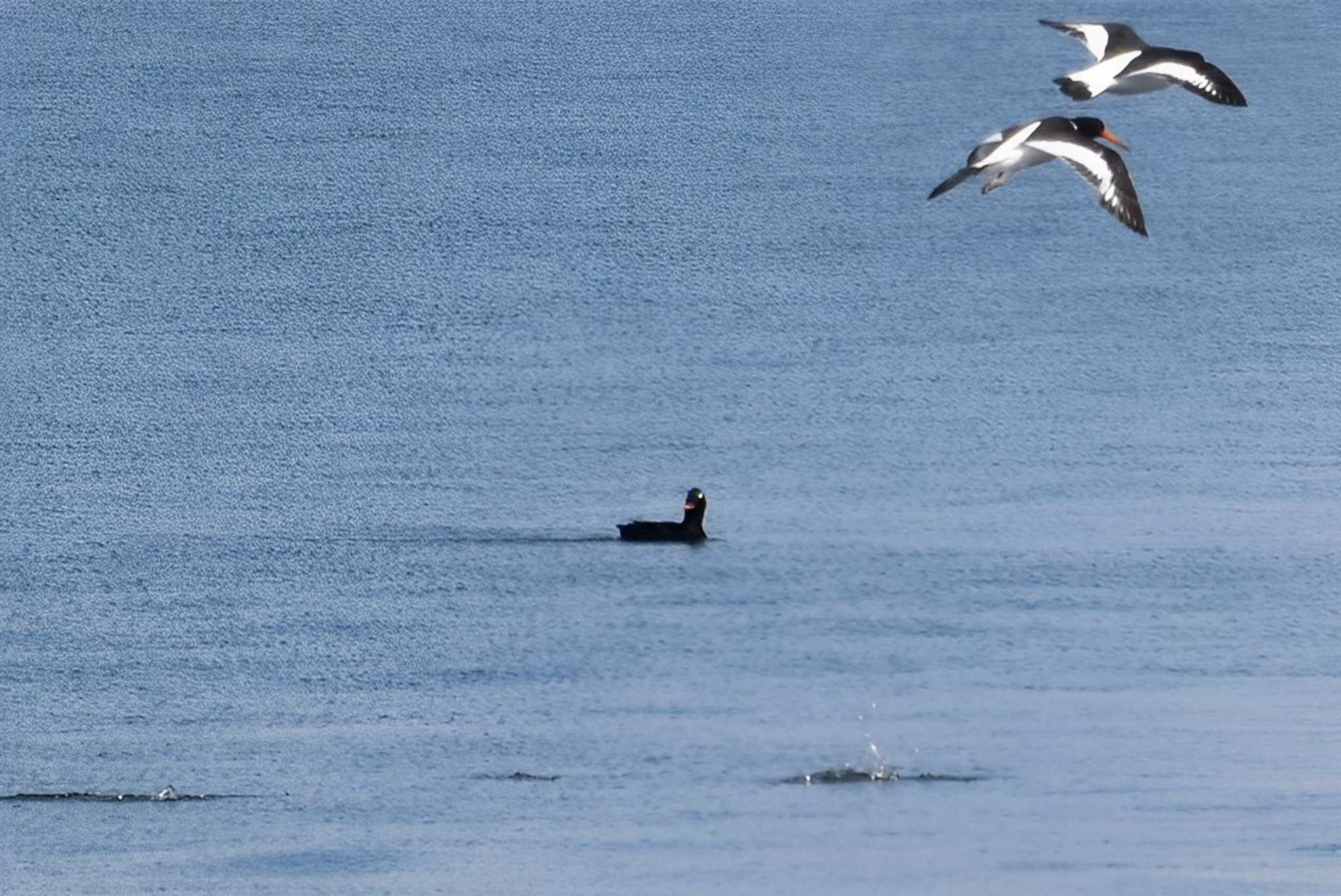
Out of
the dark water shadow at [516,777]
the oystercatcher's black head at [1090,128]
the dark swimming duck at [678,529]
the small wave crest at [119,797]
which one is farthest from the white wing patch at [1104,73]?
the dark swimming duck at [678,529]

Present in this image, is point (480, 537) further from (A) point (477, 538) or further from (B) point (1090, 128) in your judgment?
(B) point (1090, 128)

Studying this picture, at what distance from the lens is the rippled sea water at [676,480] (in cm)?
2981

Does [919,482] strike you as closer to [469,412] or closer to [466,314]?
[469,412]

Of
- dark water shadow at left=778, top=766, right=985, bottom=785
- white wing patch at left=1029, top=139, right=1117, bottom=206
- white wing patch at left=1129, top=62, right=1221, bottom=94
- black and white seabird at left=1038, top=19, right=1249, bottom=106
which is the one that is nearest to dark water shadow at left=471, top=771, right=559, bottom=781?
dark water shadow at left=778, top=766, right=985, bottom=785

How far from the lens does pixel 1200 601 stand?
40312 mm

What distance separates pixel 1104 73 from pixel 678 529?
936 inches

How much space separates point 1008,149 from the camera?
18.0 m

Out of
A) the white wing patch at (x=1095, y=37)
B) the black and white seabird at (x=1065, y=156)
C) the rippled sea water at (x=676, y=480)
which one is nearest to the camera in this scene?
the black and white seabird at (x=1065, y=156)

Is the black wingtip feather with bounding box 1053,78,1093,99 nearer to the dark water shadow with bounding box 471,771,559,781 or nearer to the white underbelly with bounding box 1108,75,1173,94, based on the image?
the white underbelly with bounding box 1108,75,1173,94

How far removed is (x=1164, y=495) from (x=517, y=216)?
3395 cm

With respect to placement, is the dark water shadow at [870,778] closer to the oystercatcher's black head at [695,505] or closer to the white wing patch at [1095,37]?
the white wing patch at [1095,37]

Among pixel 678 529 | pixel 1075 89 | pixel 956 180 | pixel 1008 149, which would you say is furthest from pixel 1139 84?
pixel 678 529

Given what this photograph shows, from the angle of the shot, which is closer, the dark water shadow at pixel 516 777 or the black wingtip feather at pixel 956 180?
the black wingtip feather at pixel 956 180

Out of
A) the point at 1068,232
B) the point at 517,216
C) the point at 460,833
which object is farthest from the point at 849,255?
the point at 460,833
